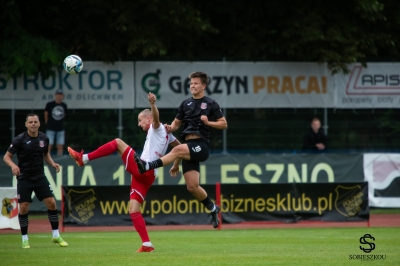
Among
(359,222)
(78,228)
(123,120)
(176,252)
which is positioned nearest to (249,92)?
(123,120)

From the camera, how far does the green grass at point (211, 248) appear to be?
10.5 metres

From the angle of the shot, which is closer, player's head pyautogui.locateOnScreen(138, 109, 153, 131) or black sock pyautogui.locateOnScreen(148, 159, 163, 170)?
black sock pyautogui.locateOnScreen(148, 159, 163, 170)

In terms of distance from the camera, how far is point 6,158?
13.7 meters

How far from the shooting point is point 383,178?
20891 mm

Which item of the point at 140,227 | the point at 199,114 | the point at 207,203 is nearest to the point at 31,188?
the point at 140,227

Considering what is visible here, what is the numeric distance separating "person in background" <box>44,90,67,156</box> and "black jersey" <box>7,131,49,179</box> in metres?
6.78

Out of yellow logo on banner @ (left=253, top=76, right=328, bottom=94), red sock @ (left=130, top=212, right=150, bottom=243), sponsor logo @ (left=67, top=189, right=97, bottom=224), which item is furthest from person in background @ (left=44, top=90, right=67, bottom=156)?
red sock @ (left=130, top=212, right=150, bottom=243)

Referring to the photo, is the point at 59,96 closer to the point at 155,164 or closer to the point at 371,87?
the point at 371,87

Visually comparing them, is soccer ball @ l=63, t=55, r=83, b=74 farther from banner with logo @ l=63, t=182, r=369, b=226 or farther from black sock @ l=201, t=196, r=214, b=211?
banner with logo @ l=63, t=182, r=369, b=226

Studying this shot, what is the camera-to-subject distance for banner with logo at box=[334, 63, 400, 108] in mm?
21844

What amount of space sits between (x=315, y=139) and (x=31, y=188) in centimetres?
1006

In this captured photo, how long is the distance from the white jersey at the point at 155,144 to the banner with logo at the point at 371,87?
10.7 m

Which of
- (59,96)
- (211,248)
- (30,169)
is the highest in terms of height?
(59,96)

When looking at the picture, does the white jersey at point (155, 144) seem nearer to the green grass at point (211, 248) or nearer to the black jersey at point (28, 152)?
the green grass at point (211, 248)
